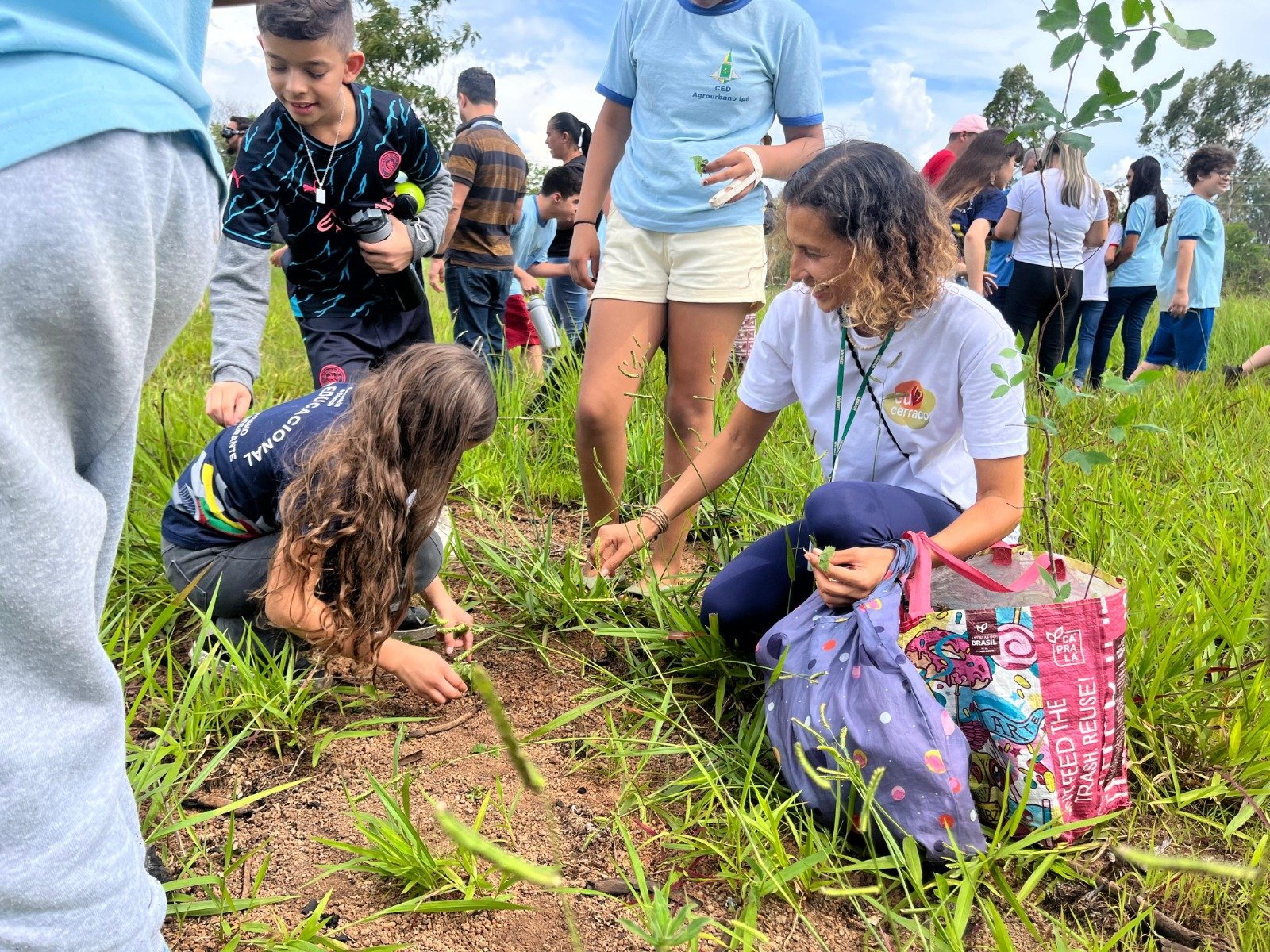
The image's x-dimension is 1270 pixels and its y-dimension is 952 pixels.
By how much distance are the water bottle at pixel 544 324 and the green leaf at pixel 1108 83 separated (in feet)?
9.30

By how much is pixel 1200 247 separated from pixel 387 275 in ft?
15.6

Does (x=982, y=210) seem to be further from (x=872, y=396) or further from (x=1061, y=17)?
(x=1061, y=17)

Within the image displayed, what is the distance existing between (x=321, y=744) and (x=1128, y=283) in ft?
18.6

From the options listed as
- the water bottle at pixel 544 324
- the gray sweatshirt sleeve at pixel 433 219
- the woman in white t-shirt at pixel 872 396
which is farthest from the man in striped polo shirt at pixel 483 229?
the woman in white t-shirt at pixel 872 396

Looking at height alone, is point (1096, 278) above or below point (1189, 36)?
below

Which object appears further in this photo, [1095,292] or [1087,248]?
[1095,292]

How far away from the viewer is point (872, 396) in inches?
74.5

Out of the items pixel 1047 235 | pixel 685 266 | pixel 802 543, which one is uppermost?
pixel 1047 235

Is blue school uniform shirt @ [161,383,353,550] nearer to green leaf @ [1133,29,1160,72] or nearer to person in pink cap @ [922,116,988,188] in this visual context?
green leaf @ [1133,29,1160,72]

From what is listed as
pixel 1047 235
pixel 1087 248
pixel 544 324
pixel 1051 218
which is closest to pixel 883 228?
pixel 544 324

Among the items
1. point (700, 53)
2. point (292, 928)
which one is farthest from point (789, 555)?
point (700, 53)

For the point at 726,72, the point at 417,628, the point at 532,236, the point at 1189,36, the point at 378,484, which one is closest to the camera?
the point at 1189,36

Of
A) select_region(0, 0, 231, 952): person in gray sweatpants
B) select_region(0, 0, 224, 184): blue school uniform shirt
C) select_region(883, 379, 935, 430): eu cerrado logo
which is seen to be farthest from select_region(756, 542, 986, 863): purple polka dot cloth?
select_region(0, 0, 224, 184): blue school uniform shirt

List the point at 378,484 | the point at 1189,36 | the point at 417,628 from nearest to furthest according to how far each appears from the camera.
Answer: the point at 1189,36 < the point at 378,484 < the point at 417,628
